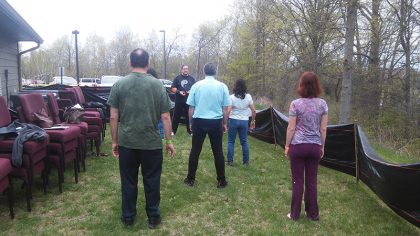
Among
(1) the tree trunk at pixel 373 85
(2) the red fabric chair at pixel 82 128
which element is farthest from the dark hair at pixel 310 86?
(1) the tree trunk at pixel 373 85

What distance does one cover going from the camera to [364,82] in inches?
687

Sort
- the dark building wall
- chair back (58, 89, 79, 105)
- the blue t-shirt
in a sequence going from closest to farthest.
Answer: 1. the blue t-shirt
2. chair back (58, 89, 79, 105)
3. the dark building wall

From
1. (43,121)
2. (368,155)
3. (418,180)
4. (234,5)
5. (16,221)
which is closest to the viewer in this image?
(418,180)

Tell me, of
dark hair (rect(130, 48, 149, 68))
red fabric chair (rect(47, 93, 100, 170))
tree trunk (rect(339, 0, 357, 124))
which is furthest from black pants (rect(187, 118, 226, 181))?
tree trunk (rect(339, 0, 357, 124))

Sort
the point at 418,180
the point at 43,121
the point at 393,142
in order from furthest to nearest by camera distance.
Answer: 1. the point at 393,142
2. the point at 43,121
3. the point at 418,180

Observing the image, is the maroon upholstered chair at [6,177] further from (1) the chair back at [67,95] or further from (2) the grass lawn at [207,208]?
(1) the chair back at [67,95]

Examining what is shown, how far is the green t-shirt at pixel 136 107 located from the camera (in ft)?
12.8

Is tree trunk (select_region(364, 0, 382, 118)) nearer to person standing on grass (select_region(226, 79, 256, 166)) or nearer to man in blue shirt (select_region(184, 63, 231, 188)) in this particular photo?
person standing on grass (select_region(226, 79, 256, 166))

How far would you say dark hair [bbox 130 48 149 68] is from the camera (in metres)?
3.94

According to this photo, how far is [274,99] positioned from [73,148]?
2101 cm

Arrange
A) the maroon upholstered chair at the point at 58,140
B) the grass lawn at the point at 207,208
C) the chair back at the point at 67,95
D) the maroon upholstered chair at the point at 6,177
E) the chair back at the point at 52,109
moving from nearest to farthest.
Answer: the maroon upholstered chair at the point at 6,177 < the grass lawn at the point at 207,208 < the maroon upholstered chair at the point at 58,140 < the chair back at the point at 52,109 < the chair back at the point at 67,95

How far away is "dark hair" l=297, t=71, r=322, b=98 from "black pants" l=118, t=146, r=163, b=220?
67.4 inches

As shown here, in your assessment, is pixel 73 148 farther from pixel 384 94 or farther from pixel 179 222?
pixel 384 94

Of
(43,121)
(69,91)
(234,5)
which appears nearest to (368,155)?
(43,121)
